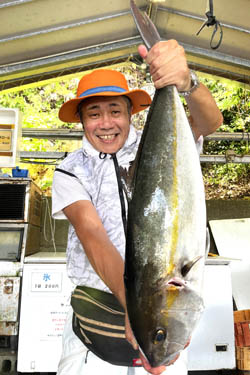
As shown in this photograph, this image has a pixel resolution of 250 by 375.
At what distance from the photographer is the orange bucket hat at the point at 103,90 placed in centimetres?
174

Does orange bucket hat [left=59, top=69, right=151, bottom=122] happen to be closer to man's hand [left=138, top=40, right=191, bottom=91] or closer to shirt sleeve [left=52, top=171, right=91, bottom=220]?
shirt sleeve [left=52, top=171, right=91, bottom=220]

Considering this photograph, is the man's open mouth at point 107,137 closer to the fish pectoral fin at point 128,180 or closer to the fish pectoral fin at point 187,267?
the fish pectoral fin at point 128,180

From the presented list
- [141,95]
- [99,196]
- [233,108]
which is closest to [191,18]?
[141,95]

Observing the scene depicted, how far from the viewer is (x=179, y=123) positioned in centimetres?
119

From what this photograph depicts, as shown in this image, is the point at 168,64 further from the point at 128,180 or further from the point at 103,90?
the point at 103,90

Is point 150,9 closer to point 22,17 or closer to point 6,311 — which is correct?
point 22,17

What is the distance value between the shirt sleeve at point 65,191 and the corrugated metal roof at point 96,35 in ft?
8.00

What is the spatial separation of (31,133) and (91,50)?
150 cm

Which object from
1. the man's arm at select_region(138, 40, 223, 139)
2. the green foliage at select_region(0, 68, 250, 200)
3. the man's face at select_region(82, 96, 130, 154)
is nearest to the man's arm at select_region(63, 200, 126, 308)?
the man's face at select_region(82, 96, 130, 154)

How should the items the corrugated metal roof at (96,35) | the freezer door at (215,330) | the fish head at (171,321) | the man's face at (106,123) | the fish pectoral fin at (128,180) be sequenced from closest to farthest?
1. the fish head at (171,321)
2. the fish pectoral fin at (128,180)
3. the man's face at (106,123)
4. the corrugated metal roof at (96,35)
5. the freezer door at (215,330)

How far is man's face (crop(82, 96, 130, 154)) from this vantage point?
173 cm

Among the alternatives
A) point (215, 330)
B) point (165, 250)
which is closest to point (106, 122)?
point (165, 250)

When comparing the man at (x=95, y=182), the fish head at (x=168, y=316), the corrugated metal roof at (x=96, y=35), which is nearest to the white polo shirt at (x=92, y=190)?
the man at (x=95, y=182)

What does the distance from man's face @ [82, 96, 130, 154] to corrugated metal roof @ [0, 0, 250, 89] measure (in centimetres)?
228
